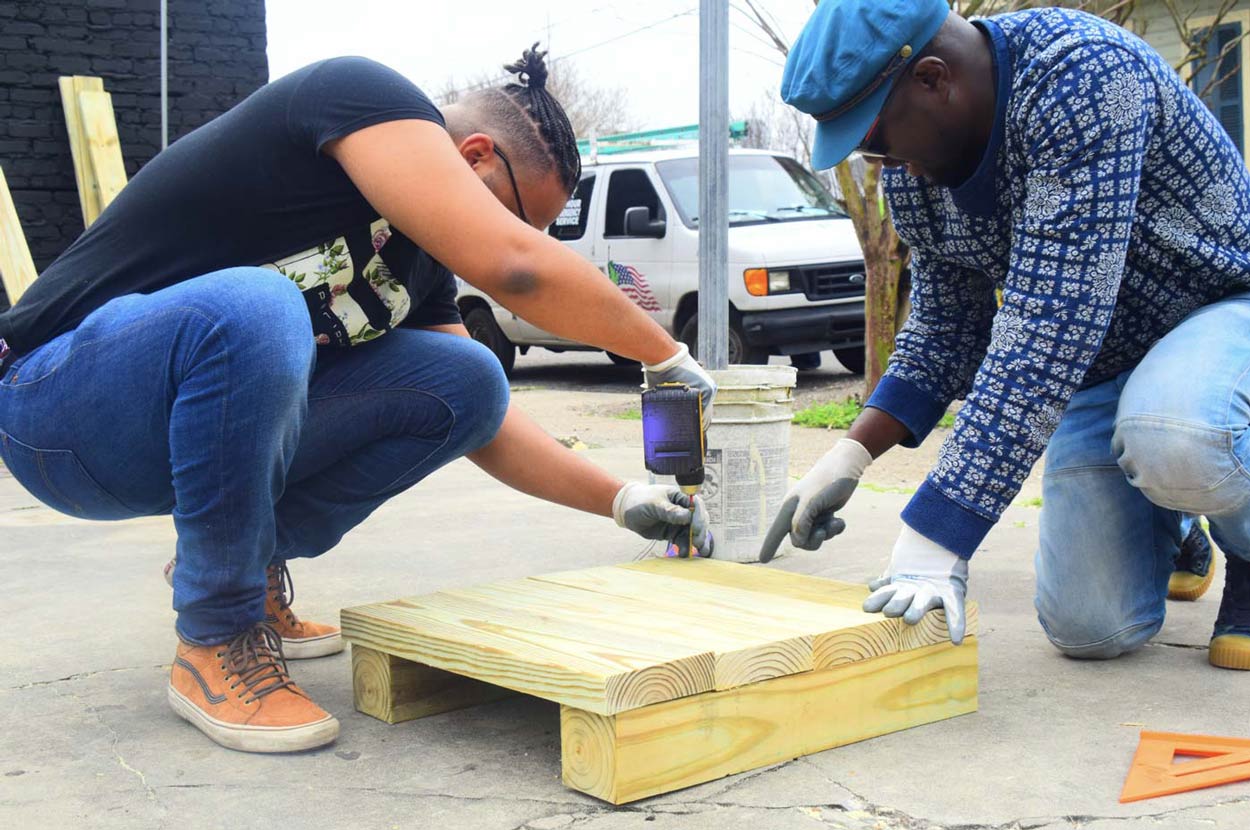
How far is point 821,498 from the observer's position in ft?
8.86

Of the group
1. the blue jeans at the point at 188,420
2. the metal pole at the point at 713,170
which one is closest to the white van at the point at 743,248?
the metal pole at the point at 713,170

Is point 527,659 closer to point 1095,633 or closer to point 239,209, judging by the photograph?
point 239,209

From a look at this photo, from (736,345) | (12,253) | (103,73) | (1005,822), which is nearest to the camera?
(1005,822)

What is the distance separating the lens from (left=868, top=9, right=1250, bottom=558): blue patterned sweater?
2191mm

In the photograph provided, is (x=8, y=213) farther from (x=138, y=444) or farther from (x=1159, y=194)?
(x=1159, y=194)

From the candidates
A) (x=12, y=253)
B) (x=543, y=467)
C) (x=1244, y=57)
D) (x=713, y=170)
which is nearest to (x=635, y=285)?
(x=12, y=253)

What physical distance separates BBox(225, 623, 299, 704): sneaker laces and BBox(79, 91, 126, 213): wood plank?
16.8ft

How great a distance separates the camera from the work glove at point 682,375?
8.32ft

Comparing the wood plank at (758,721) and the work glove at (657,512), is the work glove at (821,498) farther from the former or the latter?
the wood plank at (758,721)

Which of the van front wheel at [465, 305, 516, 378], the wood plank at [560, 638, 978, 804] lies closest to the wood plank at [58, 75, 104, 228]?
the van front wheel at [465, 305, 516, 378]

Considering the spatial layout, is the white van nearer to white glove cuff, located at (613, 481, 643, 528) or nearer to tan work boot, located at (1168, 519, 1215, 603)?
tan work boot, located at (1168, 519, 1215, 603)

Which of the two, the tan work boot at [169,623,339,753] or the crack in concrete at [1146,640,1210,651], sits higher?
the tan work boot at [169,623,339,753]

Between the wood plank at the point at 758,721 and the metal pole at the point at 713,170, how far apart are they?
192 cm

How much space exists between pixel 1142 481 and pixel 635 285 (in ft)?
23.6
